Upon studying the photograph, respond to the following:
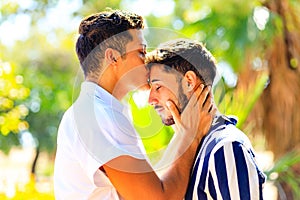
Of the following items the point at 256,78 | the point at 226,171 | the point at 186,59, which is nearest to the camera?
the point at 226,171

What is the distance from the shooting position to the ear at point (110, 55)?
1.80m

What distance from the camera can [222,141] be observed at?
5.65 ft

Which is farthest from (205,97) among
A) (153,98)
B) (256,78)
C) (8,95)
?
(8,95)

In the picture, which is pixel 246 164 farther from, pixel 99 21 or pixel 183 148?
pixel 99 21

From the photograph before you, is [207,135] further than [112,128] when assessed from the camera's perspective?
Yes

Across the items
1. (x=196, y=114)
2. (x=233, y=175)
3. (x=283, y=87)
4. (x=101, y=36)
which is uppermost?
(x=101, y=36)

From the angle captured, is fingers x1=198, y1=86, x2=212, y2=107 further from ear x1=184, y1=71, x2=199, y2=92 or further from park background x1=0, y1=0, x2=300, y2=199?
park background x1=0, y1=0, x2=300, y2=199

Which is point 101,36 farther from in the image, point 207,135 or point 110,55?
point 207,135

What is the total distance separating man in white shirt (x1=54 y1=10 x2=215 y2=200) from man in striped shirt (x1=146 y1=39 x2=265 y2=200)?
0.03 m

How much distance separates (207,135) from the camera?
1810mm

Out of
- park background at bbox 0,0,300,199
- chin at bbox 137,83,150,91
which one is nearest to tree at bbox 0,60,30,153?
park background at bbox 0,0,300,199

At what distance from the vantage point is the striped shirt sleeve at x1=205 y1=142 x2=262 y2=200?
1.67 meters

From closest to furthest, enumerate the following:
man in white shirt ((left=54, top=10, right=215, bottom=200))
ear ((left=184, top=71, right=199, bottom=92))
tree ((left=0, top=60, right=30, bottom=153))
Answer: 1. man in white shirt ((left=54, top=10, right=215, bottom=200))
2. ear ((left=184, top=71, right=199, bottom=92))
3. tree ((left=0, top=60, right=30, bottom=153))

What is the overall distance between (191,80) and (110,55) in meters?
0.25
